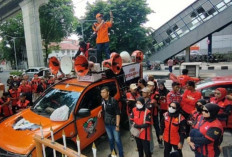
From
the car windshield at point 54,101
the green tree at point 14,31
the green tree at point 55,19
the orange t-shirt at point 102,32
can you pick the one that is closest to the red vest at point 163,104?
the car windshield at point 54,101

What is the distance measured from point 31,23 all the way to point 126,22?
9.38 metres

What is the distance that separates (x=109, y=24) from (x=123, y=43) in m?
13.7

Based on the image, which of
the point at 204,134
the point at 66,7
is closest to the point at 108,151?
the point at 204,134

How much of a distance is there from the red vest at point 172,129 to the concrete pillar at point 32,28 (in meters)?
17.0

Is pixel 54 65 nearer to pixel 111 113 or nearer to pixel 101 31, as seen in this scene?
pixel 101 31

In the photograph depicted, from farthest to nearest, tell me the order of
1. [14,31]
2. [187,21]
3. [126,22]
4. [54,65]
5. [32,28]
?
[14,31], [187,21], [126,22], [32,28], [54,65]

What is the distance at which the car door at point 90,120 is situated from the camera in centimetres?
369

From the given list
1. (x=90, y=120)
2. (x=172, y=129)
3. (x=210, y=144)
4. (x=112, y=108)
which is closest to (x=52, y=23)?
(x=90, y=120)

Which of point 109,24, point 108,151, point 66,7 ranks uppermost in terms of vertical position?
point 66,7

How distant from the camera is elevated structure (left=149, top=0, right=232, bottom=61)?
1758 centimetres

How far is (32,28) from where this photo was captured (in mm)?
16891

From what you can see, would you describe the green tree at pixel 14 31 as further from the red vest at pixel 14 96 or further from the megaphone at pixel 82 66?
the megaphone at pixel 82 66

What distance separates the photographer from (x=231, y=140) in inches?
177

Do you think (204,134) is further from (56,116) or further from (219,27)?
(219,27)
